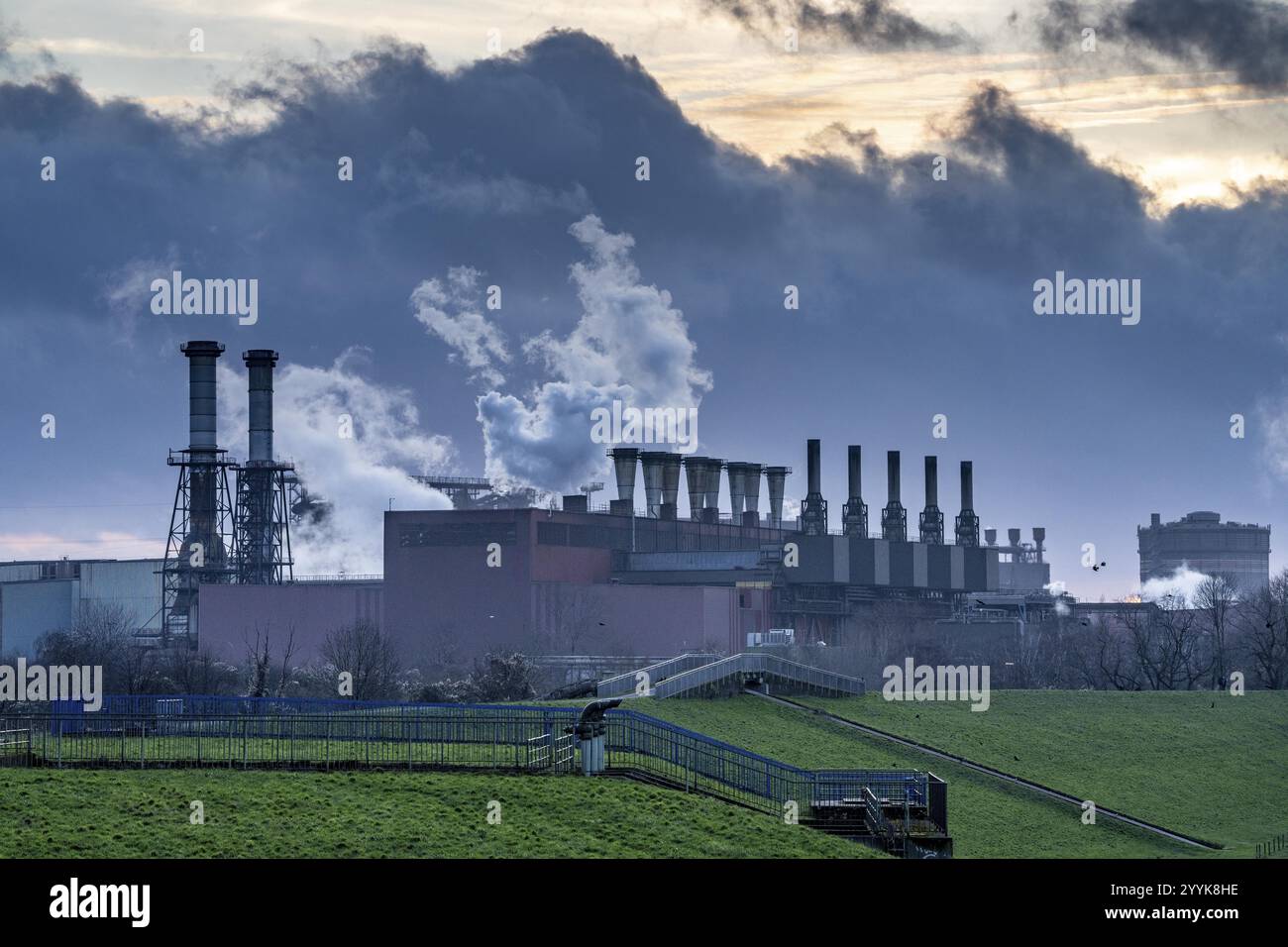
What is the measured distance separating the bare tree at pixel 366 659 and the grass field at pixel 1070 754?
2076cm

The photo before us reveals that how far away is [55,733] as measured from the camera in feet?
120

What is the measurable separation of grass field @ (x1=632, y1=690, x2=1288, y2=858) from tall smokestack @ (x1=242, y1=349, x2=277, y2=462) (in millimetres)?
60534

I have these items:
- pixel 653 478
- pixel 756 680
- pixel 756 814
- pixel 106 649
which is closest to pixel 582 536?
pixel 653 478

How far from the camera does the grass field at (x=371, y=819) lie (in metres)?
28.2

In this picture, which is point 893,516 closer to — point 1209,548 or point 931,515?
point 931,515

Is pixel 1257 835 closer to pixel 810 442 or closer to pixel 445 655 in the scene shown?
pixel 445 655

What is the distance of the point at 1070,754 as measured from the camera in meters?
54.5

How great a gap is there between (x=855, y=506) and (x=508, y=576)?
39.5 meters

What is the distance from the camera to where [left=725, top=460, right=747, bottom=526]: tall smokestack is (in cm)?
13175

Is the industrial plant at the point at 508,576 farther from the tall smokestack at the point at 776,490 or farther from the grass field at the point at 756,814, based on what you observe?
the grass field at the point at 756,814

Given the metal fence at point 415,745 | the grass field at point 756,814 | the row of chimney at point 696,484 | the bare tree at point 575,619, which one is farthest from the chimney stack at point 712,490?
the metal fence at point 415,745

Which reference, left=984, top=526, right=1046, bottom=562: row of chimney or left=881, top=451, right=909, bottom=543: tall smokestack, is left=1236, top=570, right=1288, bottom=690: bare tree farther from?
left=984, top=526, right=1046, bottom=562: row of chimney
